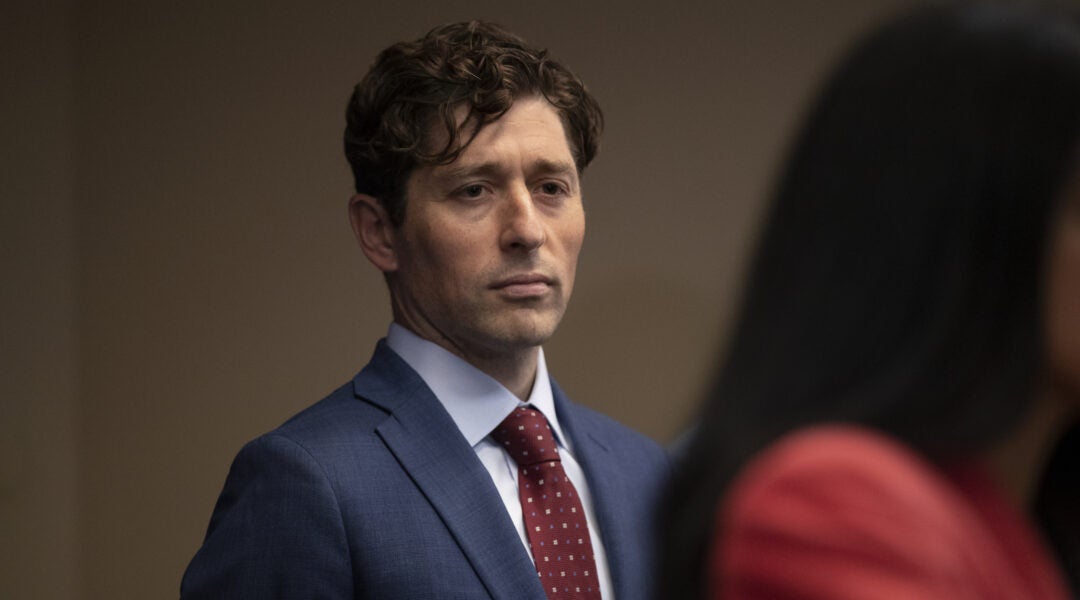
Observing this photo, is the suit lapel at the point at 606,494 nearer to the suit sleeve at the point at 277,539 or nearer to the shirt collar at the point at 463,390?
the shirt collar at the point at 463,390

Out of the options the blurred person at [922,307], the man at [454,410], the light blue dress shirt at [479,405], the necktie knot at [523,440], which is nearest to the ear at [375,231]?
the man at [454,410]

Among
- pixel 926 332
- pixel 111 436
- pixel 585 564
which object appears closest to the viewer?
pixel 926 332

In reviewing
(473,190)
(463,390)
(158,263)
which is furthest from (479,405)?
(158,263)

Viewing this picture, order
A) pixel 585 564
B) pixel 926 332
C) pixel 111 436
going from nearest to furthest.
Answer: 1. pixel 926 332
2. pixel 585 564
3. pixel 111 436

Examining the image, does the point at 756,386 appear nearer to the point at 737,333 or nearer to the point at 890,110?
the point at 737,333

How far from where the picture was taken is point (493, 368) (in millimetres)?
1869

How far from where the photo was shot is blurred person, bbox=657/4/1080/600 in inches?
28.6

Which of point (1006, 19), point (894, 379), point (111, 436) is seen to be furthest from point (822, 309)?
point (111, 436)

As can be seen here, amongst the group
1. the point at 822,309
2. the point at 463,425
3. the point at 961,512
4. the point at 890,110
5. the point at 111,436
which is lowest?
the point at 111,436

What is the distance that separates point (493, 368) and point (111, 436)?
1544 mm

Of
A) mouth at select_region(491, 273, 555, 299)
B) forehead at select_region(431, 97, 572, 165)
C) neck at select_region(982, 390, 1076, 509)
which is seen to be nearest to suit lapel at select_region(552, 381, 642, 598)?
mouth at select_region(491, 273, 555, 299)

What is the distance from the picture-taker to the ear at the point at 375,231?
1.95 m

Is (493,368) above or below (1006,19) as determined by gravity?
below

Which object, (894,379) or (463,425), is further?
(463,425)
